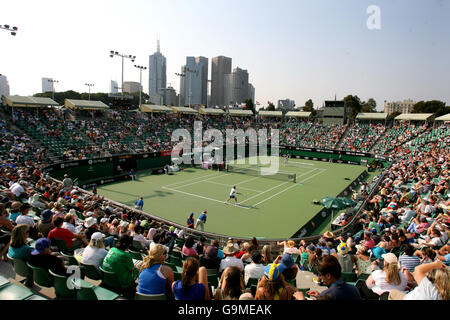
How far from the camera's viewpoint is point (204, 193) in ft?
89.9

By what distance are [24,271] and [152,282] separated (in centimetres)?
293

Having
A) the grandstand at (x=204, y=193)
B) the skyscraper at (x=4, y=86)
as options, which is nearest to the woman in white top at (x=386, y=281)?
the grandstand at (x=204, y=193)

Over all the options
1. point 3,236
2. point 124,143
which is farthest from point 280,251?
point 124,143

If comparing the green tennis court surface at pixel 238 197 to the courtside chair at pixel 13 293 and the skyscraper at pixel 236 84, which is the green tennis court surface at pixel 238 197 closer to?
the courtside chair at pixel 13 293

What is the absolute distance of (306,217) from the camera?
21203mm

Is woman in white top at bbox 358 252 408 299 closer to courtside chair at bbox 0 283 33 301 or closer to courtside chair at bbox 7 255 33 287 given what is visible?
courtside chair at bbox 0 283 33 301

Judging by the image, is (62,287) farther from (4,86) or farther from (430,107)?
(430,107)

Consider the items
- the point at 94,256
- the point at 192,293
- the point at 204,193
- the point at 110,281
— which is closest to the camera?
the point at 192,293

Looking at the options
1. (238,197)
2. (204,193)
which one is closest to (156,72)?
(204,193)

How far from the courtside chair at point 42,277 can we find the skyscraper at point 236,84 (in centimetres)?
13789

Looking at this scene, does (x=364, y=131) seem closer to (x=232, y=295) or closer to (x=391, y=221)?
(x=391, y=221)

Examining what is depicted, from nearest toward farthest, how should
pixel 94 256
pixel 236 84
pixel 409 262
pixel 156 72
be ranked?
pixel 94 256
pixel 409 262
pixel 156 72
pixel 236 84

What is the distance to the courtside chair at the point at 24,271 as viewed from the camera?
5698 millimetres

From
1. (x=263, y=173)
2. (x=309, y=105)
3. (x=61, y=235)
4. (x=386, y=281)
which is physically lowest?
(x=263, y=173)
